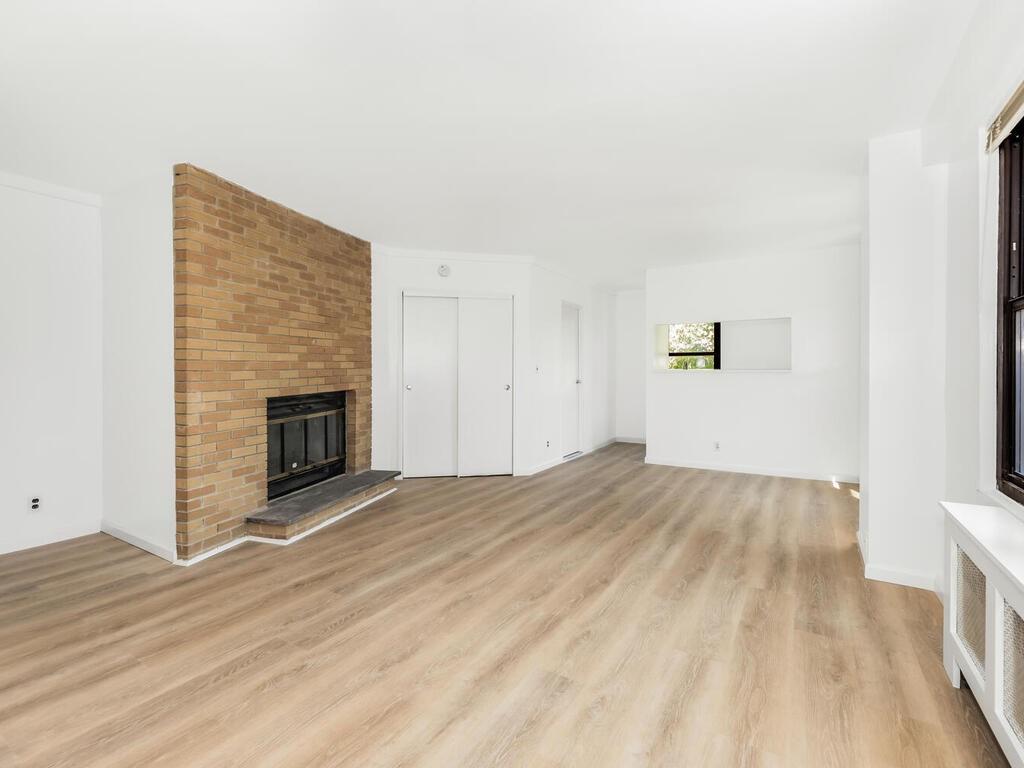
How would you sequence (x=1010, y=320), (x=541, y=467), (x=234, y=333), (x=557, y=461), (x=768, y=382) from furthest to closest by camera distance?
(x=557, y=461)
(x=541, y=467)
(x=768, y=382)
(x=234, y=333)
(x=1010, y=320)

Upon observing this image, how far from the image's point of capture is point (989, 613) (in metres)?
1.60

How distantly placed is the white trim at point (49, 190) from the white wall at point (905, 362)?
5326 mm

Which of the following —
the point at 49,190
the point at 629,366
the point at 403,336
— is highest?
the point at 49,190

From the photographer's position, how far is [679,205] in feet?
13.5

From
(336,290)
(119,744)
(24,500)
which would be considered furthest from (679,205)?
(24,500)

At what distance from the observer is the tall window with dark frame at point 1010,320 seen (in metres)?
1.98

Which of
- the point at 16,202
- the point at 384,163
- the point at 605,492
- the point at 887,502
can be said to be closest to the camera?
the point at 887,502

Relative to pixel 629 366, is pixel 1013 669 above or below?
below

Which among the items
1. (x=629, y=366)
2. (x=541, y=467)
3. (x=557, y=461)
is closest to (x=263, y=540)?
(x=541, y=467)

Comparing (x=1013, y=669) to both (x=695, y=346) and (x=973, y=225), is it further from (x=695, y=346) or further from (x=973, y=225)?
(x=695, y=346)

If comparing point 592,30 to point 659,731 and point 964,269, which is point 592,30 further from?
point 659,731

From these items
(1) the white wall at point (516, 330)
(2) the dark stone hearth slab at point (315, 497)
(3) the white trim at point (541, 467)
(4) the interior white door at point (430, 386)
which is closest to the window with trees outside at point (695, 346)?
(1) the white wall at point (516, 330)

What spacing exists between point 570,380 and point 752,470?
8.22 ft

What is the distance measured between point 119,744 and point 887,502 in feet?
12.3
